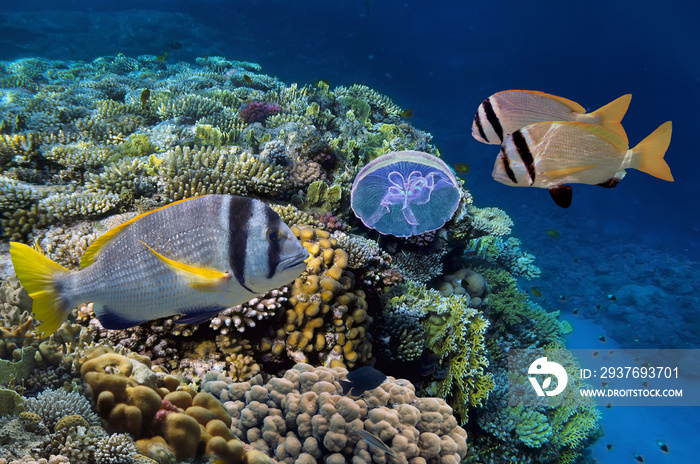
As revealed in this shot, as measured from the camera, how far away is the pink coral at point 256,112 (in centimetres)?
767

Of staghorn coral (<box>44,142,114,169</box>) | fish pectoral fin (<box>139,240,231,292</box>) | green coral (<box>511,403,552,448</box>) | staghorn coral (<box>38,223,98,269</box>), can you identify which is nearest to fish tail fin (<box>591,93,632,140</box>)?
fish pectoral fin (<box>139,240,231,292</box>)

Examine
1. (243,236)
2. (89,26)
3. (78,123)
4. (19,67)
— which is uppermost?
(89,26)

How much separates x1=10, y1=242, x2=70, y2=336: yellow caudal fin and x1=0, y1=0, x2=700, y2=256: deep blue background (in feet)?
90.7

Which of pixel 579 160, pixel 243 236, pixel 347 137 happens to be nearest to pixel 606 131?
pixel 579 160

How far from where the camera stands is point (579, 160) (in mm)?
2162

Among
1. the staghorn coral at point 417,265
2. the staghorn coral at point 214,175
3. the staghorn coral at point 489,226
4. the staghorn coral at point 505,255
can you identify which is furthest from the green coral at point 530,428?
the staghorn coral at point 214,175

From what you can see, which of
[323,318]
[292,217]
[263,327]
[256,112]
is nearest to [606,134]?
[323,318]

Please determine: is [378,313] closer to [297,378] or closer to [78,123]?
[297,378]

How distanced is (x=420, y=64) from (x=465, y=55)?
746cm

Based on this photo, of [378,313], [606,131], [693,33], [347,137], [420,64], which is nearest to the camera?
[606,131]

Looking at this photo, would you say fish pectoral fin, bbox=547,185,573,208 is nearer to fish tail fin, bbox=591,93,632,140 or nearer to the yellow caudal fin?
fish tail fin, bbox=591,93,632,140

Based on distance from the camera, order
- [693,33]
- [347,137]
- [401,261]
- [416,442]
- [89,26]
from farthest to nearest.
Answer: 1. [693,33]
2. [89,26]
3. [347,137]
4. [401,261]
5. [416,442]

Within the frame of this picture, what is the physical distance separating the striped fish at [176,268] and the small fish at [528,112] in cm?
201

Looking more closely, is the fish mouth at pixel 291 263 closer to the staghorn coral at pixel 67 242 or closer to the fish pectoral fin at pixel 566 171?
the fish pectoral fin at pixel 566 171
